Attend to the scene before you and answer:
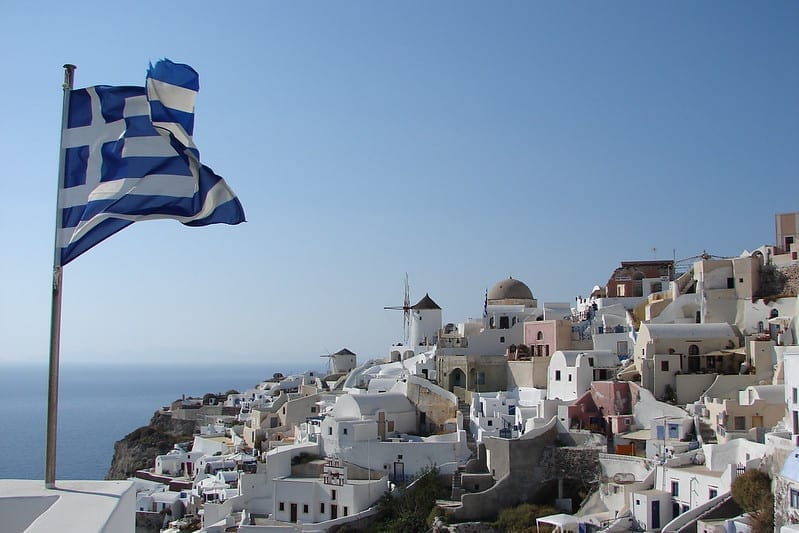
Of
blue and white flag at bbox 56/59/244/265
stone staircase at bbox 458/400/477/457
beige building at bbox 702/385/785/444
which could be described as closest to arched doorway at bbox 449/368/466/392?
stone staircase at bbox 458/400/477/457

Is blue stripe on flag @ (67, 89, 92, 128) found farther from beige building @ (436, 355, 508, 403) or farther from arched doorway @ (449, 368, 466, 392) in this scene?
arched doorway @ (449, 368, 466, 392)

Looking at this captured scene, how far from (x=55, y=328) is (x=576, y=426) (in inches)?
917

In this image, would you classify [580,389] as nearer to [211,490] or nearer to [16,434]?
[211,490]

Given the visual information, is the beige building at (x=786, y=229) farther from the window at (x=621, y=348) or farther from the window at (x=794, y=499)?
the window at (x=794, y=499)

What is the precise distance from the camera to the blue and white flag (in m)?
6.39

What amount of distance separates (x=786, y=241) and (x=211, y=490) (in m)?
24.0

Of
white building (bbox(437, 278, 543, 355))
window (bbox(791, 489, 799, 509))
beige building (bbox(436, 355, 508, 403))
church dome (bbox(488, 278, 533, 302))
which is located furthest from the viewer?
church dome (bbox(488, 278, 533, 302))

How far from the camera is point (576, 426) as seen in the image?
88.8ft

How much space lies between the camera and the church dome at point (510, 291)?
4209 centimetres

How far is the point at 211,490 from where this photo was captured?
3105cm

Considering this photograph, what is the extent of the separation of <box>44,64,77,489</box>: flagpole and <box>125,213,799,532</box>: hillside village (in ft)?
50.6

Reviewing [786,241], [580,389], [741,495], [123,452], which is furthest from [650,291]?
[123,452]

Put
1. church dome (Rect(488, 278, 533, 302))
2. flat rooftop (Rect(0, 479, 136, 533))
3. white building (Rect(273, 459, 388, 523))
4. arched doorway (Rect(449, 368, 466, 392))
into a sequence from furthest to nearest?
church dome (Rect(488, 278, 533, 302)), arched doorway (Rect(449, 368, 466, 392)), white building (Rect(273, 459, 388, 523)), flat rooftop (Rect(0, 479, 136, 533))

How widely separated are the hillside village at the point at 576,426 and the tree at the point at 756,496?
0.24 m
